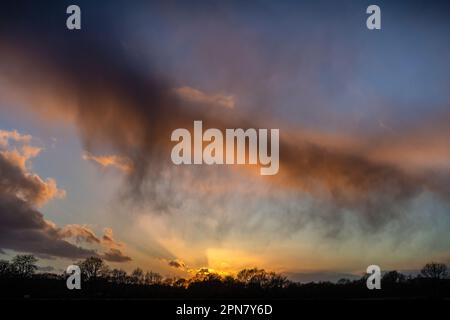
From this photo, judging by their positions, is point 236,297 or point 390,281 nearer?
point 236,297

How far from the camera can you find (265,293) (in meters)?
158
